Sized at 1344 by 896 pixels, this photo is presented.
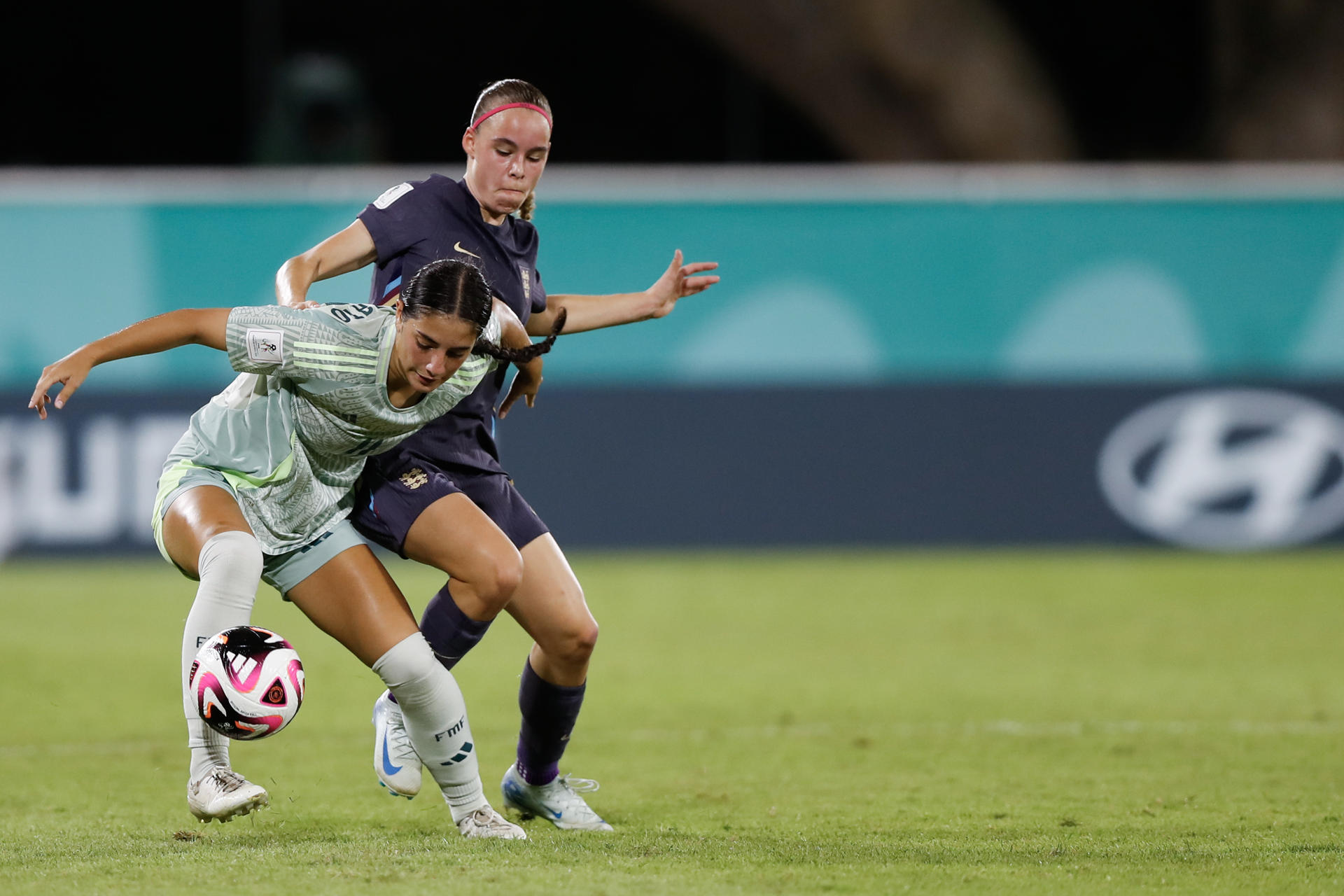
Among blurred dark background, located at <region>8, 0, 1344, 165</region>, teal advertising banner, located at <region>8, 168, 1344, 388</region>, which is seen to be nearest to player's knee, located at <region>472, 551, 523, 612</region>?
teal advertising banner, located at <region>8, 168, 1344, 388</region>

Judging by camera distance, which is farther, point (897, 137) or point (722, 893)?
point (897, 137)

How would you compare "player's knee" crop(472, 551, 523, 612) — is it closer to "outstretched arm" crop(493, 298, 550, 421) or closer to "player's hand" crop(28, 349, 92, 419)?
"outstretched arm" crop(493, 298, 550, 421)

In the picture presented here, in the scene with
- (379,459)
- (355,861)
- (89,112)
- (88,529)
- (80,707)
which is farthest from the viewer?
(89,112)

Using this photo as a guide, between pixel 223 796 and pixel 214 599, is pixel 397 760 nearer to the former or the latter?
pixel 223 796

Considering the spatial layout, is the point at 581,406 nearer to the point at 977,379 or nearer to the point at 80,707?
the point at 977,379

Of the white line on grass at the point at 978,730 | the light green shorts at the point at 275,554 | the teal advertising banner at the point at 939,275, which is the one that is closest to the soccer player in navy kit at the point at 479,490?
the light green shorts at the point at 275,554

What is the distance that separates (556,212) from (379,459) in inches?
287

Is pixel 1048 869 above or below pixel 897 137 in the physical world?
below

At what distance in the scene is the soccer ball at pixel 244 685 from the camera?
4438 mm

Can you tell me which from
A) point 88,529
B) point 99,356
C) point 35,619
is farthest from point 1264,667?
point 88,529

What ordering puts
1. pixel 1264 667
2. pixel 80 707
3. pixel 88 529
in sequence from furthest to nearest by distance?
pixel 88 529 < pixel 1264 667 < pixel 80 707

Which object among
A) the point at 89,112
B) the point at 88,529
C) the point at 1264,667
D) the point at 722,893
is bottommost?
the point at 722,893

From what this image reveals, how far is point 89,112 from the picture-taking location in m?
16.9

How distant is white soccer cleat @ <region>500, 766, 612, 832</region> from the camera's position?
5.18 metres
